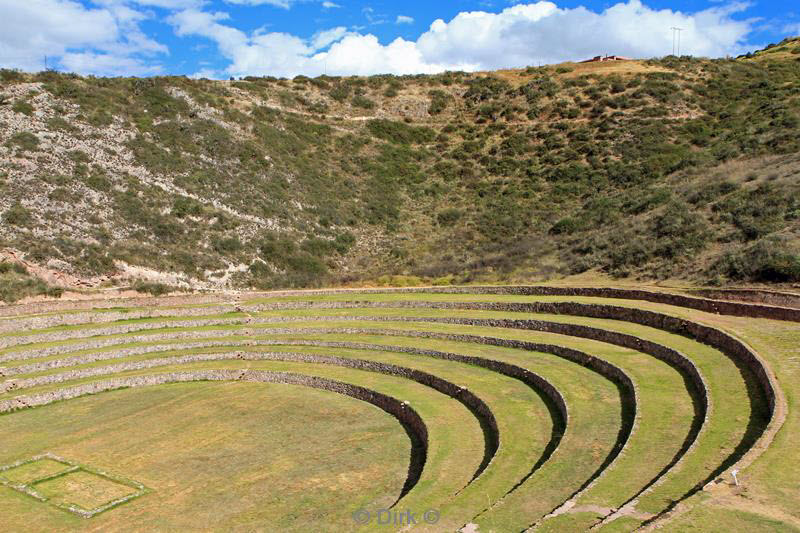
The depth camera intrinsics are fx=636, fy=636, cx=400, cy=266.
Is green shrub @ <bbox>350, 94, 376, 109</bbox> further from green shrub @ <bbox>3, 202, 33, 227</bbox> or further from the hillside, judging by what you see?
green shrub @ <bbox>3, 202, 33, 227</bbox>

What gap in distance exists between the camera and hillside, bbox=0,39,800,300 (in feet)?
127

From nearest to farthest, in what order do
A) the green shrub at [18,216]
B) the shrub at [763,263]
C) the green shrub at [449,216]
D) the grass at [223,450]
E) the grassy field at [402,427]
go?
the grassy field at [402,427] → the grass at [223,450] → the shrub at [763,263] → the green shrub at [18,216] → the green shrub at [449,216]

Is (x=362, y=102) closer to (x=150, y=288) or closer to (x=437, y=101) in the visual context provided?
(x=437, y=101)

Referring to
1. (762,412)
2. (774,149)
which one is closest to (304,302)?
(762,412)

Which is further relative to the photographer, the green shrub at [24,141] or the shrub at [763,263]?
the green shrub at [24,141]

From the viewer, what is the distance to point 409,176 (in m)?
67.9

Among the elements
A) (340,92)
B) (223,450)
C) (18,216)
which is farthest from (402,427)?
(340,92)

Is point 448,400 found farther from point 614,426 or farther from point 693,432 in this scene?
point 693,432

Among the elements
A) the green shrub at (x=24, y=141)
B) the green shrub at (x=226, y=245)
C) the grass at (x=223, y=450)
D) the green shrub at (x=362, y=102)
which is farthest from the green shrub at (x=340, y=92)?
the grass at (x=223, y=450)

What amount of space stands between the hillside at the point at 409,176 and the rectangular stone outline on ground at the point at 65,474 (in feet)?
62.7

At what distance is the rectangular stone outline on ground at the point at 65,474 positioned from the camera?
655 inches

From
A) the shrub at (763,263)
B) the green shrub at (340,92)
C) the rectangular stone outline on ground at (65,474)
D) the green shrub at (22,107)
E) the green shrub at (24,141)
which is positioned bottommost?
the rectangular stone outline on ground at (65,474)

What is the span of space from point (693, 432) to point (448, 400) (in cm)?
958

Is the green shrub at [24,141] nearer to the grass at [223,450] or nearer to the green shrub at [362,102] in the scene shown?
the grass at [223,450]
